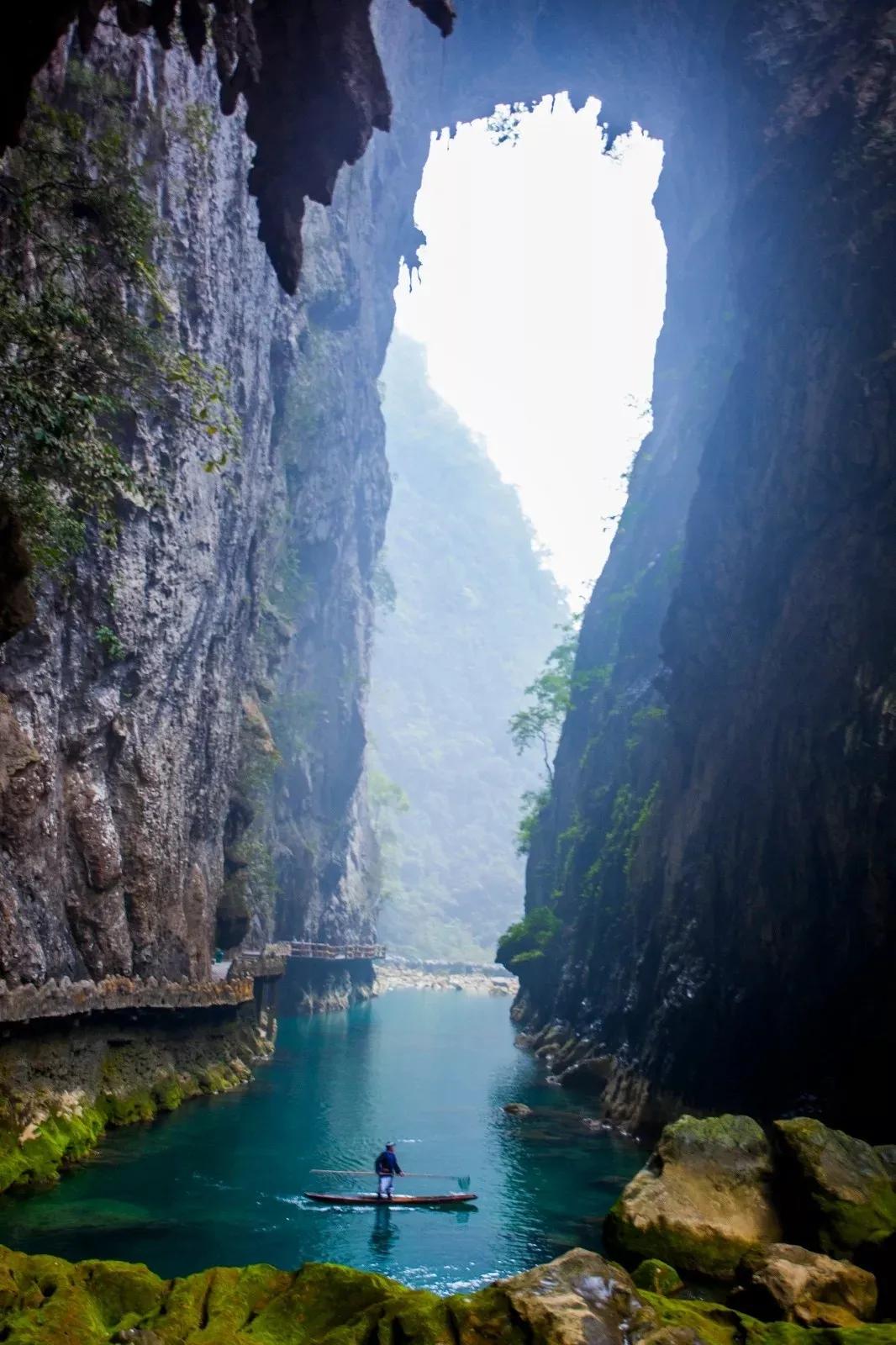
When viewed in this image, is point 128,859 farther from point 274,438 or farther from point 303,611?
point 303,611

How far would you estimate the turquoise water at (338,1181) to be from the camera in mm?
17328

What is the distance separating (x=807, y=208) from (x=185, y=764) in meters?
24.4

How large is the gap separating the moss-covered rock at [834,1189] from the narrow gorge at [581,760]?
0.08 metres

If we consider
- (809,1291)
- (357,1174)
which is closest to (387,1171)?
(357,1174)

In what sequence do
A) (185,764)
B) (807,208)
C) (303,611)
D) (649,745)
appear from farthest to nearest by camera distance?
(303,611) → (649,745) → (185,764) → (807,208)

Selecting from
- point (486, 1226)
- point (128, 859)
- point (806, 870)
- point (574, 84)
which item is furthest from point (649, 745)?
point (574, 84)

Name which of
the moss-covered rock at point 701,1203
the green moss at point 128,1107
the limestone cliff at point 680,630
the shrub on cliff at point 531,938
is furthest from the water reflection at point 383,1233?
the shrub on cliff at point 531,938

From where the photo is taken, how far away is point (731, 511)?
30531 mm

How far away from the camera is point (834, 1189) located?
54.3ft

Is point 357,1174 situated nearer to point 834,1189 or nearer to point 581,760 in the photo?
point 834,1189

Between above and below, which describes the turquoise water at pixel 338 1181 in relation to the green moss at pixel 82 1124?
below

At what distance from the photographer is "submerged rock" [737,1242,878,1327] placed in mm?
13242

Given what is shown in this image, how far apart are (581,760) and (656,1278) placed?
40.3 m

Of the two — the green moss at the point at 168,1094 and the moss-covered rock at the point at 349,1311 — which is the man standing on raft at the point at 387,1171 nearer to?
the green moss at the point at 168,1094
